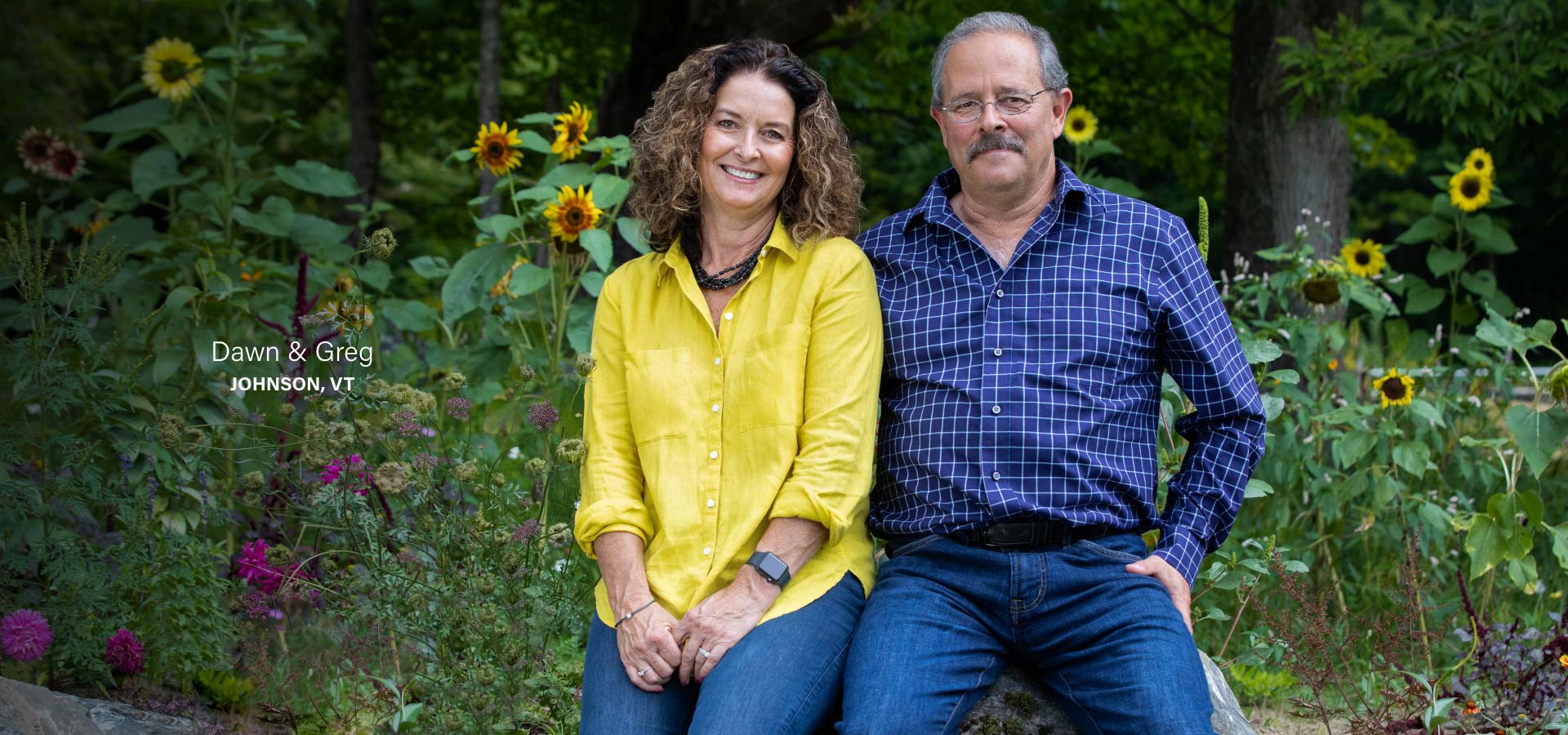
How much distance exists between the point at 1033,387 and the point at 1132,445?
9.5 inches

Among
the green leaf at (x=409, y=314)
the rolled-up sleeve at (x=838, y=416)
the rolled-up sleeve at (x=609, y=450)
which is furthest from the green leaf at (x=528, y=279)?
the rolled-up sleeve at (x=838, y=416)

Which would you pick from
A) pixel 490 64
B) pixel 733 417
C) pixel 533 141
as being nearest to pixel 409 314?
pixel 533 141

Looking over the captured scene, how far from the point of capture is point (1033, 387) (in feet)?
8.09

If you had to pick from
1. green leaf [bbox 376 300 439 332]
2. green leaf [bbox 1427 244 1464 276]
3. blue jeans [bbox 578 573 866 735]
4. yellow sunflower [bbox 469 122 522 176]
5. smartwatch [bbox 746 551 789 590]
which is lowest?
blue jeans [bbox 578 573 866 735]

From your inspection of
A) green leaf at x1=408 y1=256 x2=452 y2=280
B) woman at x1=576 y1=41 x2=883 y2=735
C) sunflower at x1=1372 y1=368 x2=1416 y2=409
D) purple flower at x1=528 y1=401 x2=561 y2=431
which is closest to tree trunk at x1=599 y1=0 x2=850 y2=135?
green leaf at x1=408 y1=256 x2=452 y2=280

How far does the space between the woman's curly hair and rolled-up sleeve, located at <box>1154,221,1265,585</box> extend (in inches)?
26.5

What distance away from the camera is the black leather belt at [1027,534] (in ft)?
7.84

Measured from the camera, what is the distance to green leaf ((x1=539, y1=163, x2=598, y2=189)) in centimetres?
387

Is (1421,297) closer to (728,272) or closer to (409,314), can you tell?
(728,272)

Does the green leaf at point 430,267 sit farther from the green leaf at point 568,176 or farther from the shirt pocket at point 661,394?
the shirt pocket at point 661,394

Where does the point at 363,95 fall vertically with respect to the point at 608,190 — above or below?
above

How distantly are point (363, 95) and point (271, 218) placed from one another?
4960 millimetres

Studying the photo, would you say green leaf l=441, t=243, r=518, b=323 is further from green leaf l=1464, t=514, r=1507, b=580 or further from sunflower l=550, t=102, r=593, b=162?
green leaf l=1464, t=514, r=1507, b=580

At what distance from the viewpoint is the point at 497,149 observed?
155 inches
